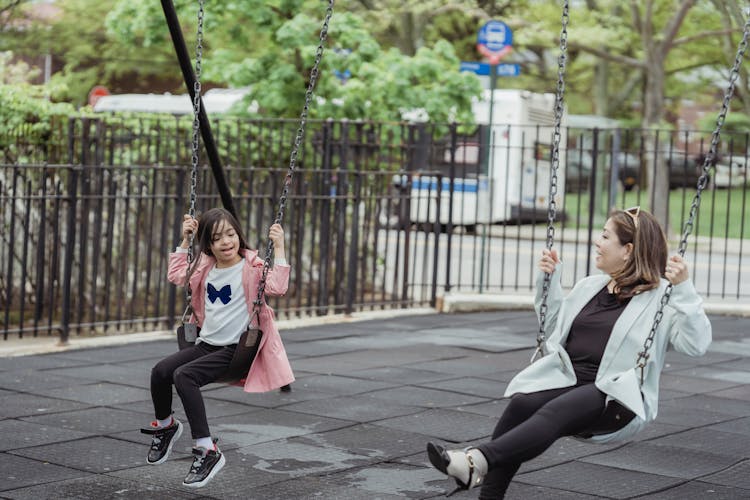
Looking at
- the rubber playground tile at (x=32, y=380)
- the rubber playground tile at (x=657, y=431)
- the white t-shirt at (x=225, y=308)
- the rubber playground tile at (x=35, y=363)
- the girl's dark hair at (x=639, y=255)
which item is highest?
the girl's dark hair at (x=639, y=255)

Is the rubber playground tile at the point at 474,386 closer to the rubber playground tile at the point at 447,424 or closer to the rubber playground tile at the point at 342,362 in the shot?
the rubber playground tile at the point at 447,424

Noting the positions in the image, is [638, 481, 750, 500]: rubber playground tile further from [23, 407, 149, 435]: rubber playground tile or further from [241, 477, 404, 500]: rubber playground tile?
[23, 407, 149, 435]: rubber playground tile

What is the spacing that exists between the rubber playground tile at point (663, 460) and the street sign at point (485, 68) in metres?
9.60

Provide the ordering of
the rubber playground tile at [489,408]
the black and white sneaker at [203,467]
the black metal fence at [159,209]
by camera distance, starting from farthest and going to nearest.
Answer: the black metal fence at [159,209], the rubber playground tile at [489,408], the black and white sneaker at [203,467]

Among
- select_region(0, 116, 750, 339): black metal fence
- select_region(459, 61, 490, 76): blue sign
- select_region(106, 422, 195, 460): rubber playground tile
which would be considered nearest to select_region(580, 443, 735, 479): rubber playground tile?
select_region(106, 422, 195, 460): rubber playground tile

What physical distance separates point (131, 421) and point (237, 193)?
5126 millimetres

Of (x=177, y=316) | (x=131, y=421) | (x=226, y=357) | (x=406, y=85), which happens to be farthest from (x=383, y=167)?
(x=226, y=357)

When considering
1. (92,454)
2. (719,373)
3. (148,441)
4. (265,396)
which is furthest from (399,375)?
(92,454)

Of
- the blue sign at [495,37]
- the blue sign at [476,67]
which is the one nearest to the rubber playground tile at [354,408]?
the blue sign at [476,67]

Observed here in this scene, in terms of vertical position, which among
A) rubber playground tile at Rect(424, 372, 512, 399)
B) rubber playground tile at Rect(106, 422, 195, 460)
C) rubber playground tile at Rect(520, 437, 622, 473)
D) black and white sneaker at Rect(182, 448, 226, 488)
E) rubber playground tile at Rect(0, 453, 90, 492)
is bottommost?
rubber playground tile at Rect(106, 422, 195, 460)

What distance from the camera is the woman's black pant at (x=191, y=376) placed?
18.4ft

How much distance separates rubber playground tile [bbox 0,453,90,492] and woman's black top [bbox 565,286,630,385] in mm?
2284

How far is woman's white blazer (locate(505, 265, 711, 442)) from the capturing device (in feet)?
16.0

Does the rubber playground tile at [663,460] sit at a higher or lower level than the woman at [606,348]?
lower
